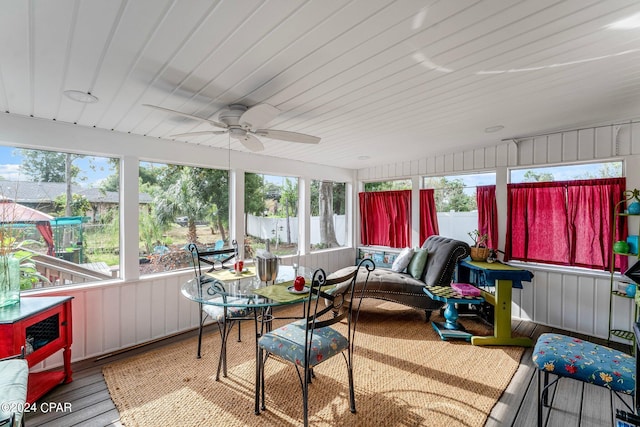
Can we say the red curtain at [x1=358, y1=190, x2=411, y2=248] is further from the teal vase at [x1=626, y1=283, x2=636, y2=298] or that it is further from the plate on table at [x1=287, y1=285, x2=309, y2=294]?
the plate on table at [x1=287, y1=285, x2=309, y2=294]

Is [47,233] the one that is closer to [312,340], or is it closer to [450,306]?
[312,340]

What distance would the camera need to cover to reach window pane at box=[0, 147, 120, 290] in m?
2.69

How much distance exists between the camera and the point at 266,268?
2473 mm

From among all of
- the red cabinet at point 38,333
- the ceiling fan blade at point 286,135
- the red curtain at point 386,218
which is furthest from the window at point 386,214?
the red cabinet at point 38,333

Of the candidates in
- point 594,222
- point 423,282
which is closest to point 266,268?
point 423,282

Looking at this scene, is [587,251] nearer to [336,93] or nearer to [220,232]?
[336,93]

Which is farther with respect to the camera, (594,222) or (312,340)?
(594,222)

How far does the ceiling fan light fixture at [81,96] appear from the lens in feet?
7.04

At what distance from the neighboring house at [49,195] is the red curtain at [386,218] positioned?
4068 millimetres

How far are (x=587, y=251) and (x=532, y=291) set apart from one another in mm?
767

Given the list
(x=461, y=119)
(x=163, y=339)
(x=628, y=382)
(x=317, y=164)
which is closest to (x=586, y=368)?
(x=628, y=382)

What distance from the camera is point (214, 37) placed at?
4.94 feet

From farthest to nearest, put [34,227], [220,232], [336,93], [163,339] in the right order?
[220,232] < [163,339] < [34,227] < [336,93]

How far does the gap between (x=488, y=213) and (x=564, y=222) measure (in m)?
0.84
